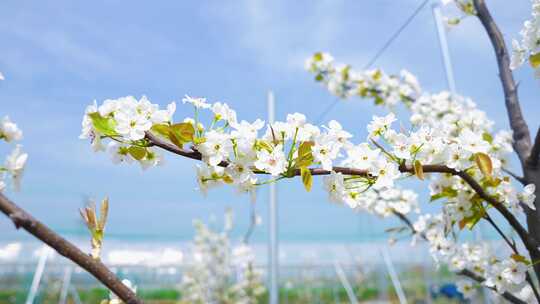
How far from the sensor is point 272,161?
50cm

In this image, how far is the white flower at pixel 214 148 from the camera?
19.1 inches

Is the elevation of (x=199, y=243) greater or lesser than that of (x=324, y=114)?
lesser

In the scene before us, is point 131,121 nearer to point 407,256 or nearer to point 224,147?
point 224,147

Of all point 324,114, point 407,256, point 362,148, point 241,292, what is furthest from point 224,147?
point 407,256

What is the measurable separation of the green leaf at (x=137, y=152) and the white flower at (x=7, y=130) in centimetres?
19

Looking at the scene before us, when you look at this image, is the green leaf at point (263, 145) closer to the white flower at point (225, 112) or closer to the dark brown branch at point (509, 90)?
the white flower at point (225, 112)

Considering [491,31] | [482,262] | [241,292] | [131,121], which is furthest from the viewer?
[241,292]

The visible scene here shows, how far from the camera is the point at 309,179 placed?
0.50 metres

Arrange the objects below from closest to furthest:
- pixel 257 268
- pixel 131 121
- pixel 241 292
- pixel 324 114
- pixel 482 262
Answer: pixel 131 121, pixel 482 262, pixel 324 114, pixel 241 292, pixel 257 268

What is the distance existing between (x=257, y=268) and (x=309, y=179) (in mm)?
5160

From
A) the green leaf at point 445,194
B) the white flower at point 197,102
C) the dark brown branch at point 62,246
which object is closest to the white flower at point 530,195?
the green leaf at point 445,194

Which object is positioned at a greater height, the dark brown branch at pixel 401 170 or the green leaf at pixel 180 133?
the green leaf at pixel 180 133

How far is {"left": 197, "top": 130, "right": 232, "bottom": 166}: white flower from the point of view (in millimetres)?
485

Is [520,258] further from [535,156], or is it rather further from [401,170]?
[401,170]
